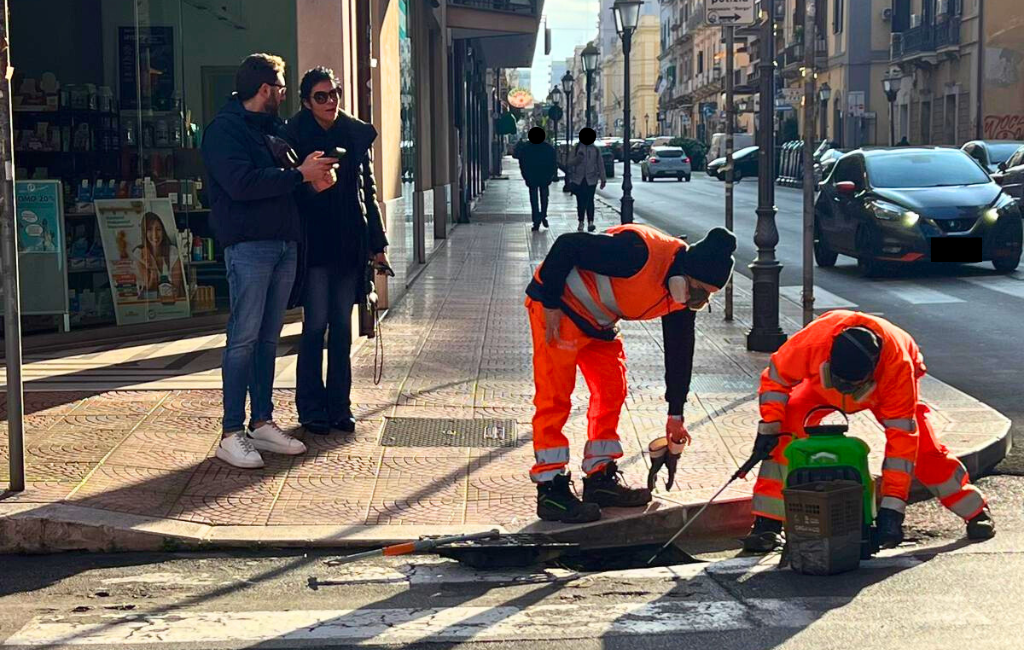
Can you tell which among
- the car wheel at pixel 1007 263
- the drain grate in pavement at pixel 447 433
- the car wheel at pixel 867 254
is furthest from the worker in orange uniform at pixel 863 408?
the car wheel at pixel 1007 263

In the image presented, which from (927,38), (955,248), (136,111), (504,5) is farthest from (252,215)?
(927,38)

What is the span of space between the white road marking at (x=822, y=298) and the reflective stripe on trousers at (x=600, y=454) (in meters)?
8.32

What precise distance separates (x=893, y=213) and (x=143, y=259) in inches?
367

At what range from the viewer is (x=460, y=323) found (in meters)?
12.6

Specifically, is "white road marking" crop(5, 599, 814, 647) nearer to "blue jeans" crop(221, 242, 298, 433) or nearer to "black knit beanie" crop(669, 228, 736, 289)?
"black knit beanie" crop(669, 228, 736, 289)

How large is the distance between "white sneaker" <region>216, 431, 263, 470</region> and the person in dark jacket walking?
731 mm

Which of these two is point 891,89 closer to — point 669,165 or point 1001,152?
point 669,165

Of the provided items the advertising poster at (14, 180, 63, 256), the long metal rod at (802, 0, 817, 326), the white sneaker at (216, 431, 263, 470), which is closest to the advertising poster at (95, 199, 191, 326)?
the advertising poster at (14, 180, 63, 256)

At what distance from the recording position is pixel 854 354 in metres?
5.57

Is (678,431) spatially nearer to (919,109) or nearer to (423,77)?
(423,77)

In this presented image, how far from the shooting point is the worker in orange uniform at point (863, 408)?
224 inches

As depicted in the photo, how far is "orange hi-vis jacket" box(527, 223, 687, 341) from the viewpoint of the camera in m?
5.89

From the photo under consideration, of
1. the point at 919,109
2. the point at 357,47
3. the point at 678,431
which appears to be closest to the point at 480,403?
the point at 678,431

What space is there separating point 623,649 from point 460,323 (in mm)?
8071
